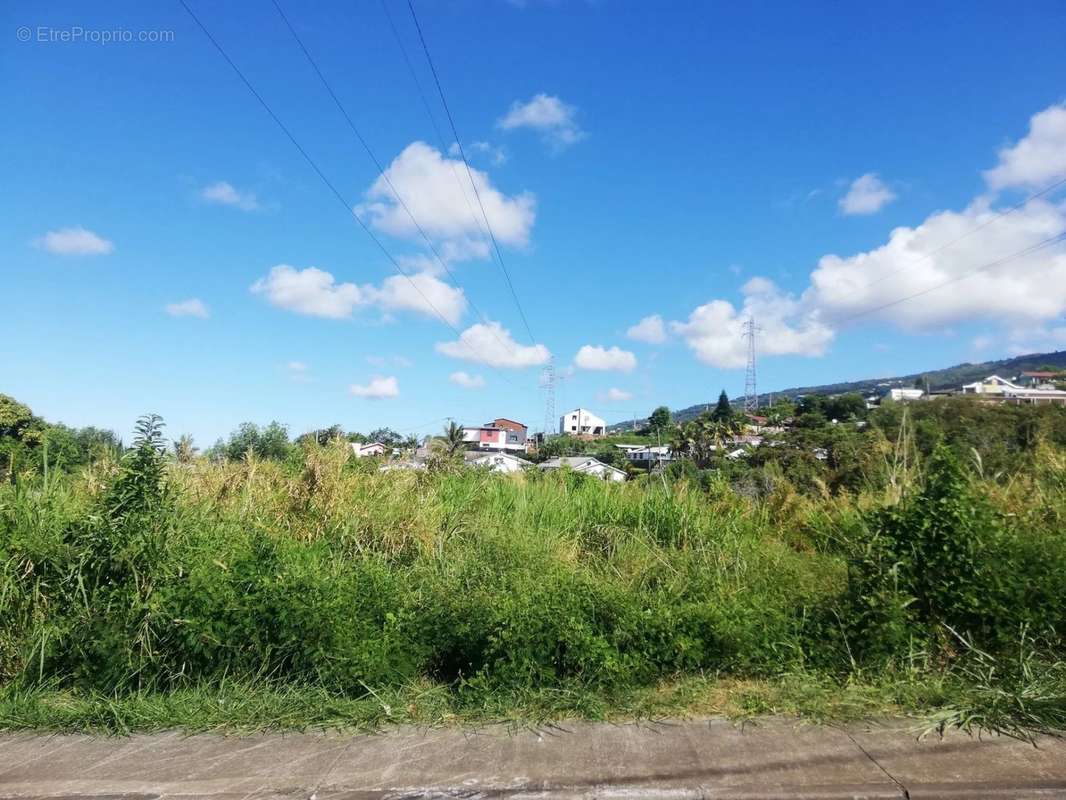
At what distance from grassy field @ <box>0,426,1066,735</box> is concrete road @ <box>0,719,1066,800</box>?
0.19 meters

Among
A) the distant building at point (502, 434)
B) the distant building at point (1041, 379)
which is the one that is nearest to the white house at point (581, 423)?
the distant building at point (502, 434)

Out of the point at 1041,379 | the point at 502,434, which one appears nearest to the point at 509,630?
the point at 1041,379

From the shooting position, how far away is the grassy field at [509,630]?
3.96 m

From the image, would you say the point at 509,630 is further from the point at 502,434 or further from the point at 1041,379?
the point at 502,434

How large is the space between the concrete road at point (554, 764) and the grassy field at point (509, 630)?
0.19 m

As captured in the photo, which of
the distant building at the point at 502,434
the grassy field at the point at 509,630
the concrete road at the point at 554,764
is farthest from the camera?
the distant building at the point at 502,434

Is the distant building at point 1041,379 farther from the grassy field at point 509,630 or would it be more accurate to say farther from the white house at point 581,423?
the white house at point 581,423

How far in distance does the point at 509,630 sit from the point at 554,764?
0.89m

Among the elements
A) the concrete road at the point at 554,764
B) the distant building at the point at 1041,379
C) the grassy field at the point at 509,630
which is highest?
the distant building at the point at 1041,379

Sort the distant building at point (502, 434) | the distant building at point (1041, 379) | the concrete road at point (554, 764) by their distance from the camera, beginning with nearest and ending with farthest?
the concrete road at point (554, 764)
the distant building at point (1041, 379)
the distant building at point (502, 434)

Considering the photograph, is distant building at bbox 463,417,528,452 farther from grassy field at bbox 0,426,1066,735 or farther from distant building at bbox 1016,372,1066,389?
grassy field at bbox 0,426,1066,735

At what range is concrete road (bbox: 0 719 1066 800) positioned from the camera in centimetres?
313

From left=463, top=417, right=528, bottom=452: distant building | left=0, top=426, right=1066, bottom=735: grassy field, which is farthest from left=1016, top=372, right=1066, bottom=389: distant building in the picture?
left=463, top=417, right=528, bottom=452: distant building

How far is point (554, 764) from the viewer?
3.38m
